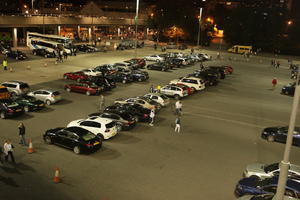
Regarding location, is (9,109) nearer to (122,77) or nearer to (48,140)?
(48,140)

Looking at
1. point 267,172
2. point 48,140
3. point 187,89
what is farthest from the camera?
point 187,89

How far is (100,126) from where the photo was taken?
2083 centimetres

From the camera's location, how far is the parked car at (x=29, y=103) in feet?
84.6

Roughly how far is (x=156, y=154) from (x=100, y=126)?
3990 mm

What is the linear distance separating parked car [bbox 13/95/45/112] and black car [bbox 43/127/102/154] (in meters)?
6.52

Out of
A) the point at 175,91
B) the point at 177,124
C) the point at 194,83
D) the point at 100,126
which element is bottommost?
the point at 177,124

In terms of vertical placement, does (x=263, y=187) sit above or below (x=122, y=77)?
below

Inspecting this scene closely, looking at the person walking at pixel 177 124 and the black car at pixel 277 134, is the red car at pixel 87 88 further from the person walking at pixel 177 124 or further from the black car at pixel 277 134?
the black car at pixel 277 134

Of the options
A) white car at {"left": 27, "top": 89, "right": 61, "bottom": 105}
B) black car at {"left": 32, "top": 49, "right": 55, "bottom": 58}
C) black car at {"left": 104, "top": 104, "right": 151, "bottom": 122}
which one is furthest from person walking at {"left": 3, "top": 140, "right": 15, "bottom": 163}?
black car at {"left": 32, "top": 49, "right": 55, "bottom": 58}

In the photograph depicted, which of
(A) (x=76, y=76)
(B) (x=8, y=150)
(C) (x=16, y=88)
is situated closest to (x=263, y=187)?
(B) (x=8, y=150)

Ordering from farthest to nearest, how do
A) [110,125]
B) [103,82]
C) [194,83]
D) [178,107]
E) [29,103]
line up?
1. [194,83]
2. [103,82]
3. [178,107]
4. [29,103]
5. [110,125]

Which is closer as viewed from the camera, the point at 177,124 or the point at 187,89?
the point at 177,124

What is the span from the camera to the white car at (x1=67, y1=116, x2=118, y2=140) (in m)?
20.8

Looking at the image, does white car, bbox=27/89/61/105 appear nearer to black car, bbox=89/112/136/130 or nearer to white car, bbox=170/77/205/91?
black car, bbox=89/112/136/130
